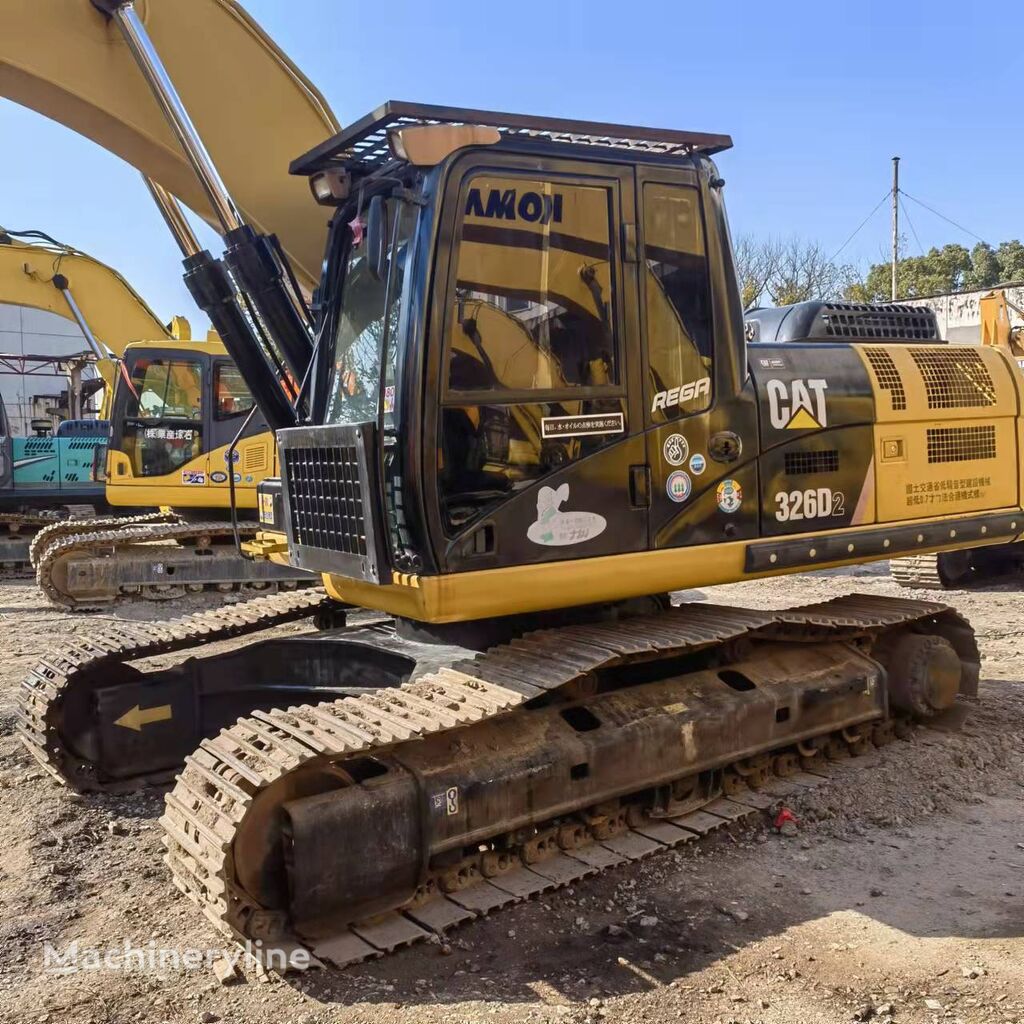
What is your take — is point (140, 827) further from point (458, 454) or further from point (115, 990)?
point (458, 454)

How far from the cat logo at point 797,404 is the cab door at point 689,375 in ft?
0.60

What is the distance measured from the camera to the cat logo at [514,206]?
3.98 m

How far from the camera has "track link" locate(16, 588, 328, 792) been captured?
16.2 feet

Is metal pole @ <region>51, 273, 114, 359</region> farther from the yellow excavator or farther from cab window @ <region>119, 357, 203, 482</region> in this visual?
the yellow excavator

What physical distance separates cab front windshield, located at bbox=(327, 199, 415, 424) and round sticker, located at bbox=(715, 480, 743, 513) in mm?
1581

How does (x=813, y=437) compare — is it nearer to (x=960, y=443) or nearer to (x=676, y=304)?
(x=676, y=304)

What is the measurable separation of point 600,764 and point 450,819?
2.38 ft

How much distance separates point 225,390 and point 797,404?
8.23m

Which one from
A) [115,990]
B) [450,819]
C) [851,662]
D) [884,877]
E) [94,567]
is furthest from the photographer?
[94,567]

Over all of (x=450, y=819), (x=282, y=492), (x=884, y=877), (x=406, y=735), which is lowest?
(x=884, y=877)

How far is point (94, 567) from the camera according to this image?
1102 centimetres

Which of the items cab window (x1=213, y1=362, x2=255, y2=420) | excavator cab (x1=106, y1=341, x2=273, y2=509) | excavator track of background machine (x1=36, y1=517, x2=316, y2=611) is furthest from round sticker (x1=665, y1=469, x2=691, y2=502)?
cab window (x1=213, y1=362, x2=255, y2=420)

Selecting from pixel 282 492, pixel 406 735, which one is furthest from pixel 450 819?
pixel 282 492

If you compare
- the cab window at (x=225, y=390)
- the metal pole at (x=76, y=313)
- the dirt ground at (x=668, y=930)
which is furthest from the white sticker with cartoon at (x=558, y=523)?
the metal pole at (x=76, y=313)
